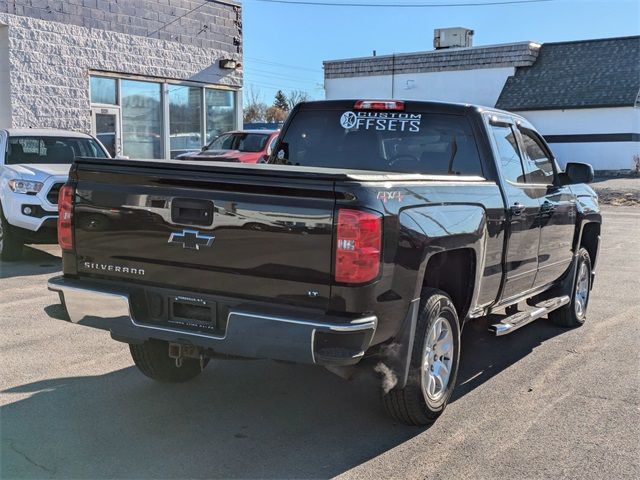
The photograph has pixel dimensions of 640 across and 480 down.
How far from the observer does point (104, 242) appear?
4145 mm

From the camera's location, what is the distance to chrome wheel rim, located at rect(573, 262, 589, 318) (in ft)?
22.7

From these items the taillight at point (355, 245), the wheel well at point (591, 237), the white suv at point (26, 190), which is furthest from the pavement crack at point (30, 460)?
the white suv at point (26, 190)

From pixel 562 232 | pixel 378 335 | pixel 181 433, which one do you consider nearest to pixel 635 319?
pixel 562 232

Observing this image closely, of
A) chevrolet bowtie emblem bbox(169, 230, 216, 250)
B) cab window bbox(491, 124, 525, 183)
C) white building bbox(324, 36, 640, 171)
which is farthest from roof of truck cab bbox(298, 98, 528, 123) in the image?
white building bbox(324, 36, 640, 171)

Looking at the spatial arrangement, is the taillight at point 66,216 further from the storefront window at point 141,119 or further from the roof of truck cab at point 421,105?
the storefront window at point 141,119

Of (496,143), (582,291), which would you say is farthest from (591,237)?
Result: (496,143)

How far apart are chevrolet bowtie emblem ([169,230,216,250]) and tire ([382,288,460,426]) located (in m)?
1.33

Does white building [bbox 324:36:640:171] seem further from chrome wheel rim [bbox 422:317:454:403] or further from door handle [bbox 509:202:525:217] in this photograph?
chrome wheel rim [bbox 422:317:454:403]

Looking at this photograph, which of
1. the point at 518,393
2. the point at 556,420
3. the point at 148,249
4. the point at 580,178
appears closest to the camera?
the point at 148,249

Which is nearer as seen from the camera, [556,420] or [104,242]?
[104,242]

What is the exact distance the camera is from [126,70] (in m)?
17.9

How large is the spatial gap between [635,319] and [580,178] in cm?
186

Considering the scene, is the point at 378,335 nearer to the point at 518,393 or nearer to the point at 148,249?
the point at 148,249

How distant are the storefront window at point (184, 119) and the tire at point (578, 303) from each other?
48.4ft
